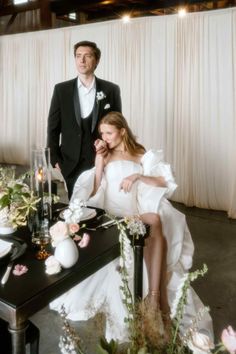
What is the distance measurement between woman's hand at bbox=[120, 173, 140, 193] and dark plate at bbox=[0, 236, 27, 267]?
0.79m

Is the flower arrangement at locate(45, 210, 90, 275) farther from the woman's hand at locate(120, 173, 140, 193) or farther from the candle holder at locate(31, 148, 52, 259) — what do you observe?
the woman's hand at locate(120, 173, 140, 193)

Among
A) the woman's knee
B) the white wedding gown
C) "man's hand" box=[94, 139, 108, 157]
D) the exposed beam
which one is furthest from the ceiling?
the woman's knee

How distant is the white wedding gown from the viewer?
7.01ft

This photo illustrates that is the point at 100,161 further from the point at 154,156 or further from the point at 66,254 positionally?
the point at 66,254

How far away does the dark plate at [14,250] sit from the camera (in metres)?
1.47

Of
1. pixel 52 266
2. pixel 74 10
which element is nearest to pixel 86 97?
pixel 52 266

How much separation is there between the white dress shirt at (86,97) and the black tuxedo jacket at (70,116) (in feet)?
0.11

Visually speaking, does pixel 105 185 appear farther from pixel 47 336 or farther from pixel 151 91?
pixel 151 91

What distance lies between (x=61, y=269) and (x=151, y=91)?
13.3ft

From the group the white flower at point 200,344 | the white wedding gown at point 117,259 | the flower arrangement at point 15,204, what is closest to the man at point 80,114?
the white wedding gown at point 117,259

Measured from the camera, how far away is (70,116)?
9.86 ft

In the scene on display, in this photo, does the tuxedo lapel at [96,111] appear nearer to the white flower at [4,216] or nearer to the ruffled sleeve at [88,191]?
the ruffled sleeve at [88,191]

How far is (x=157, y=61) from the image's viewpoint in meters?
5.00

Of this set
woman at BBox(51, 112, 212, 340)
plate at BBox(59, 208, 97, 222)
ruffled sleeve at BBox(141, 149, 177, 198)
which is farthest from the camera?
ruffled sleeve at BBox(141, 149, 177, 198)
